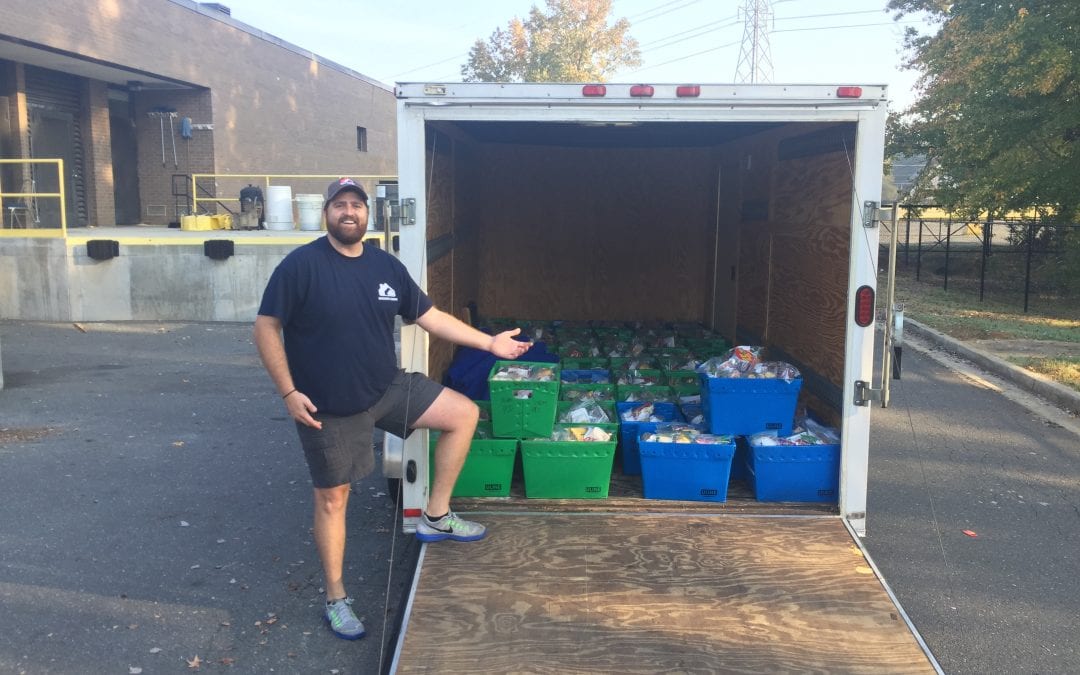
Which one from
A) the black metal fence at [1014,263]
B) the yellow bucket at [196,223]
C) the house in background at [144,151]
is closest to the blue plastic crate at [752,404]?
the house in background at [144,151]

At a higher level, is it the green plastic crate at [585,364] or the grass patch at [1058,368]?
the green plastic crate at [585,364]

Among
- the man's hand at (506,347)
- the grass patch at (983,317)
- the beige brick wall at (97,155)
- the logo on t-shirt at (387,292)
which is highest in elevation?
the beige brick wall at (97,155)

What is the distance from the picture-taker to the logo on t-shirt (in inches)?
150

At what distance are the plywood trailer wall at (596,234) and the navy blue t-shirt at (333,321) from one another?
5.05 metres

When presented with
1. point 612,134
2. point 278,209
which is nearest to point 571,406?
point 612,134

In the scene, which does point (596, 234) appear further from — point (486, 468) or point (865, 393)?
point (865, 393)

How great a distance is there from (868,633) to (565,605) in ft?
3.91

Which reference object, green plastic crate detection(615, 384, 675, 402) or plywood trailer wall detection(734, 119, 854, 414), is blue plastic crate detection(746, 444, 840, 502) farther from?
green plastic crate detection(615, 384, 675, 402)

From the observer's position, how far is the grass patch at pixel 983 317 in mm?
12750

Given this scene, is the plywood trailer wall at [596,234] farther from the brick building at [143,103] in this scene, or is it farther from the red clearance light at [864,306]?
the brick building at [143,103]

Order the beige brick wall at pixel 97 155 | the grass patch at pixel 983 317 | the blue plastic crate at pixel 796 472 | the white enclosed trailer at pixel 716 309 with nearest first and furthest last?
the white enclosed trailer at pixel 716 309 → the blue plastic crate at pixel 796 472 → the grass patch at pixel 983 317 → the beige brick wall at pixel 97 155

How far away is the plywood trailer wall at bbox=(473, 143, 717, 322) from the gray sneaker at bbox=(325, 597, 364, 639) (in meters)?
5.17

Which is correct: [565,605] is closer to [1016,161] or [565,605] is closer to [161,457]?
[161,457]

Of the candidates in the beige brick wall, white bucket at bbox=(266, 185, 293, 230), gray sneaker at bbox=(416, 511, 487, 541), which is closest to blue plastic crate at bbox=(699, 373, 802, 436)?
gray sneaker at bbox=(416, 511, 487, 541)
